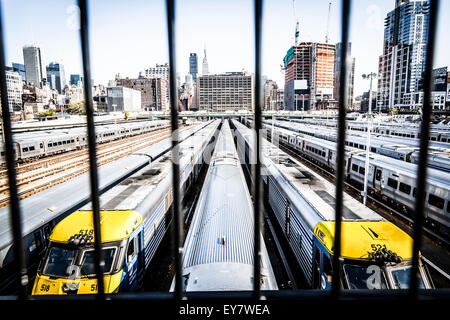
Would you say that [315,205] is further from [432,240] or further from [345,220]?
A: [432,240]

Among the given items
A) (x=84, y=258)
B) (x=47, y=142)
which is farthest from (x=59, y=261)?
(x=47, y=142)

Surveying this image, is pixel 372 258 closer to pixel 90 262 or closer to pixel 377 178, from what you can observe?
pixel 90 262

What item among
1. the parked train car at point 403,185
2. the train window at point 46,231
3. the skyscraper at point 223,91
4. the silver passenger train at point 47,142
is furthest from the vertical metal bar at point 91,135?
the skyscraper at point 223,91

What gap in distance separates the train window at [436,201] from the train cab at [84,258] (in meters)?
10.2

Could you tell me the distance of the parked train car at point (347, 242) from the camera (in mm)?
4906

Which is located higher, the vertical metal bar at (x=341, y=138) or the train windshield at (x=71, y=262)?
the vertical metal bar at (x=341, y=138)

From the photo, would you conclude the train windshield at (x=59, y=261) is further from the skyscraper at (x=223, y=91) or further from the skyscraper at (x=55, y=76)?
the skyscraper at (x=55, y=76)

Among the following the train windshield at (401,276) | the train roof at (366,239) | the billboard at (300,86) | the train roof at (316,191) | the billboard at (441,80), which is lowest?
the train windshield at (401,276)

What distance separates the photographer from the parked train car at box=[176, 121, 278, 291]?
4965mm

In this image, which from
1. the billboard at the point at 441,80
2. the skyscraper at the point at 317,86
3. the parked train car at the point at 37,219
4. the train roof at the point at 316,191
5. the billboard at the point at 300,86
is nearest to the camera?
the parked train car at the point at 37,219

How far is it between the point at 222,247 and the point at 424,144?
534cm

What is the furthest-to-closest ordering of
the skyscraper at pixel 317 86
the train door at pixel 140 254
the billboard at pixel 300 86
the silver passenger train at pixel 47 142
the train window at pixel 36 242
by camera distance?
1. the skyscraper at pixel 317 86
2. the billboard at pixel 300 86
3. the silver passenger train at pixel 47 142
4. the train door at pixel 140 254
5. the train window at pixel 36 242
